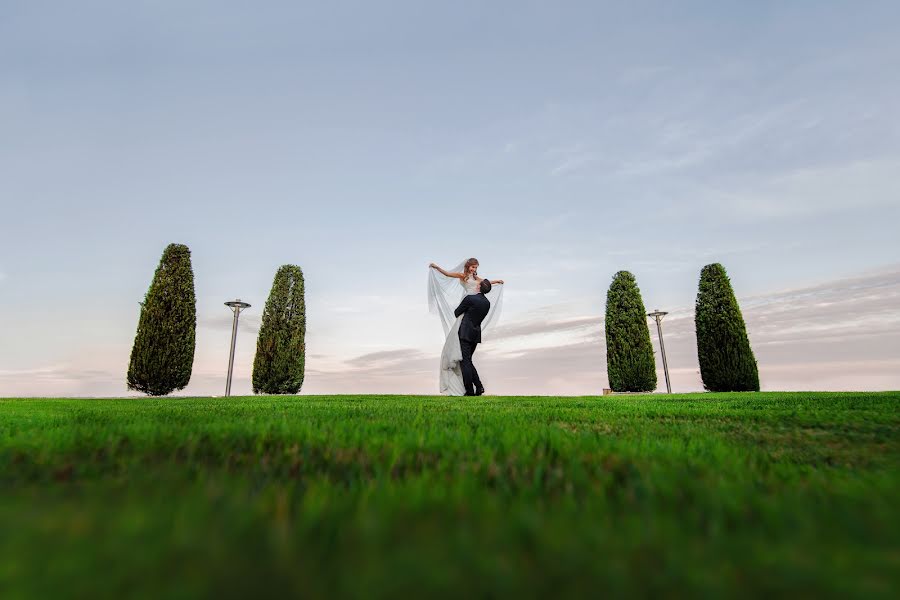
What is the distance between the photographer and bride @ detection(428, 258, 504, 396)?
1111 centimetres

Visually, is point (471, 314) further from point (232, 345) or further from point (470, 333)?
point (232, 345)

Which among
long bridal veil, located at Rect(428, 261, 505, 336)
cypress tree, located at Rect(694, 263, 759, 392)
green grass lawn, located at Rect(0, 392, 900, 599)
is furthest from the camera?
cypress tree, located at Rect(694, 263, 759, 392)

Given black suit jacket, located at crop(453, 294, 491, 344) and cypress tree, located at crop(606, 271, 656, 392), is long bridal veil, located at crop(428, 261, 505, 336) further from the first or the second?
cypress tree, located at crop(606, 271, 656, 392)

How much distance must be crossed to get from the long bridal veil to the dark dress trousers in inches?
35.4

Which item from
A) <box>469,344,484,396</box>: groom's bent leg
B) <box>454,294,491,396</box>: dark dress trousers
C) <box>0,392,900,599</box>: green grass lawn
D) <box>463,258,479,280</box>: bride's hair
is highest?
<box>463,258,479,280</box>: bride's hair

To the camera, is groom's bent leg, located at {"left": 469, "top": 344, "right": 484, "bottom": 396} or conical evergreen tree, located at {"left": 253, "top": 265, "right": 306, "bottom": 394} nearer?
groom's bent leg, located at {"left": 469, "top": 344, "right": 484, "bottom": 396}

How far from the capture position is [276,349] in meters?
18.0

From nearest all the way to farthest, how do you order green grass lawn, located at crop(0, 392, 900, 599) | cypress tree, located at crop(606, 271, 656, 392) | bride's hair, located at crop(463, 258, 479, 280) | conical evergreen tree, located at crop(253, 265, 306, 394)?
green grass lawn, located at crop(0, 392, 900, 599), bride's hair, located at crop(463, 258, 479, 280), conical evergreen tree, located at crop(253, 265, 306, 394), cypress tree, located at crop(606, 271, 656, 392)

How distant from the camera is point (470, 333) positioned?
10547 mm

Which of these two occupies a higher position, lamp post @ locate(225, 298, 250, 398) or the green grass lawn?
lamp post @ locate(225, 298, 250, 398)

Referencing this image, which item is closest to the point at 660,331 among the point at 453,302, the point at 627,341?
the point at 627,341

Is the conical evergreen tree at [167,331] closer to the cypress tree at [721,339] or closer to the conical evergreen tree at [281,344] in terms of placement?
the conical evergreen tree at [281,344]

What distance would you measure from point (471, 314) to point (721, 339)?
42.8ft

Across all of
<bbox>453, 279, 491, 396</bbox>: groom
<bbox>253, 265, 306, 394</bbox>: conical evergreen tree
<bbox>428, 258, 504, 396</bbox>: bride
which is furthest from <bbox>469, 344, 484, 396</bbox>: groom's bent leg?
<bbox>253, 265, 306, 394</bbox>: conical evergreen tree
